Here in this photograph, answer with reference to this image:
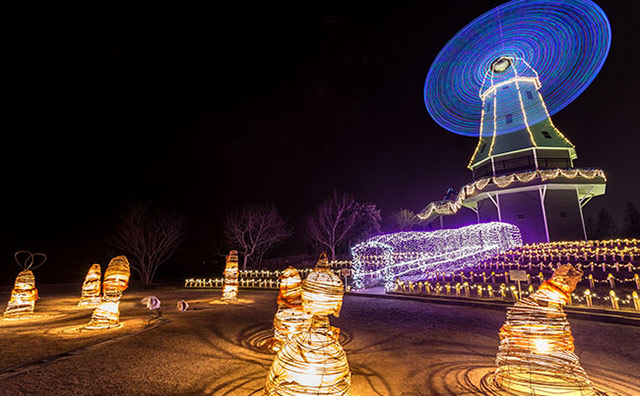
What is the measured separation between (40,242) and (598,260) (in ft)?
147

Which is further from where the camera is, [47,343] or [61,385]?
[47,343]

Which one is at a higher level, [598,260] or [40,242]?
[40,242]

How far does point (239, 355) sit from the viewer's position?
17.0 feet

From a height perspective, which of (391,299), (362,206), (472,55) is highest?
(472,55)

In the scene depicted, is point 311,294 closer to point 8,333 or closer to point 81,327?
point 81,327

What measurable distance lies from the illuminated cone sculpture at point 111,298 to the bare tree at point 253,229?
2061 centimetres

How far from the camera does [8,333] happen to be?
6832mm

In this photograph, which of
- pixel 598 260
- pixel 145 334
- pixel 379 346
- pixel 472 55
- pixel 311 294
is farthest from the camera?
pixel 472 55

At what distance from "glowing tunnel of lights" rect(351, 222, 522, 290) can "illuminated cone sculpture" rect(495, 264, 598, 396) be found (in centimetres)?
1029

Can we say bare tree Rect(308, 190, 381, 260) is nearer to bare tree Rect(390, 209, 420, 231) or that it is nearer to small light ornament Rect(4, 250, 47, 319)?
bare tree Rect(390, 209, 420, 231)

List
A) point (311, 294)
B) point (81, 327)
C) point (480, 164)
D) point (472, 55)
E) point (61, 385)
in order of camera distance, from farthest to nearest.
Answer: point (480, 164)
point (472, 55)
point (81, 327)
point (61, 385)
point (311, 294)

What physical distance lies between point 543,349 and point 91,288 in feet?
47.7

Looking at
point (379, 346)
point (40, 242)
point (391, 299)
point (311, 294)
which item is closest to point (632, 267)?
point (391, 299)

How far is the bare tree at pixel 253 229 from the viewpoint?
29095 millimetres
